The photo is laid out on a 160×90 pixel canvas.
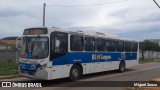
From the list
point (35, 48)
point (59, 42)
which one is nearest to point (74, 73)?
point (59, 42)

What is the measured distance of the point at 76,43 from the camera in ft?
58.4

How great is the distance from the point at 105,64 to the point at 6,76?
262 inches

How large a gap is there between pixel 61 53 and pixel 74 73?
1.77 metres

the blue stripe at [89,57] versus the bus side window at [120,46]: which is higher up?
the bus side window at [120,46]

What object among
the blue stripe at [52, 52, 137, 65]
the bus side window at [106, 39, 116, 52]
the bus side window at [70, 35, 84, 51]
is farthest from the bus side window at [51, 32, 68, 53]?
the bus side window at [106, 39, 116, 52]

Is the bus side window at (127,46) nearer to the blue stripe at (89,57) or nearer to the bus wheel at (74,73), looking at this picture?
the blue stripe at (89,57)

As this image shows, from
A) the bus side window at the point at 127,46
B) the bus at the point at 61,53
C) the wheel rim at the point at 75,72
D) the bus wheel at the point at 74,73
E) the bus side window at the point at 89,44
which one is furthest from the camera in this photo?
the bus side window at the point at 127,46

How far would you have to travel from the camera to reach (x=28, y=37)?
16.2 m

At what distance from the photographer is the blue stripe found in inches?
650

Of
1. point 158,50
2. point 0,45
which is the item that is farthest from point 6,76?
point 158,50

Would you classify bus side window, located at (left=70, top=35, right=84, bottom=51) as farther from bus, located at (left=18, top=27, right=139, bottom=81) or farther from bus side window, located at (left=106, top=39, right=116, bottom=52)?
bus side window, located at (left=106, top=39, right=116, bottom=52)

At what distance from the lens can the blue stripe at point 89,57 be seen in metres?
16.5

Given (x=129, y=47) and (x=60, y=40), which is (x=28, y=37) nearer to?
(x=60, y=40)

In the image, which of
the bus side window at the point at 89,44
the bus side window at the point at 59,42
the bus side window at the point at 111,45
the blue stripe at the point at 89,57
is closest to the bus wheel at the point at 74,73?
the blue stripe at the point at 89,57
